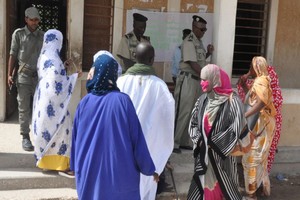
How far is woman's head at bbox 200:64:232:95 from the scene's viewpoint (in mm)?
3779

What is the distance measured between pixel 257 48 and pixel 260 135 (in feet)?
9.48

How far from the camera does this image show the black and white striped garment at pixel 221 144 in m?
3.79

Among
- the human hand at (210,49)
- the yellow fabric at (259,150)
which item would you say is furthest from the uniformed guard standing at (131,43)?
the yellow fabric at (259,150)

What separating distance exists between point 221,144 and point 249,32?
405 centimetres

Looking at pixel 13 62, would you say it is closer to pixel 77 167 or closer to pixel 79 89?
pixel 79 89

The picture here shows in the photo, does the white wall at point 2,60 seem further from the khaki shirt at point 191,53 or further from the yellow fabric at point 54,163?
the khaki shirt at point 191,53

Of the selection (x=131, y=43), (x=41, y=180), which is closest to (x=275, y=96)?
(x=131, y=43)

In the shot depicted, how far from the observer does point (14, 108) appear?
7410 mm

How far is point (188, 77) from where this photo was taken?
554 centimetres

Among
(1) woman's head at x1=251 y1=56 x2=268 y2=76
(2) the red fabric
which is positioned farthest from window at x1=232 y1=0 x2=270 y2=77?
(1) woman's head at x1=251 y1=56 x2=268 y2=76

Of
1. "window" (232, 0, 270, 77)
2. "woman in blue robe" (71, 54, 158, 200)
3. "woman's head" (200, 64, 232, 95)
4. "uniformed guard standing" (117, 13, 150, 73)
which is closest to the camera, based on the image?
"woman in blue robe" (71, 54, 158, 200)

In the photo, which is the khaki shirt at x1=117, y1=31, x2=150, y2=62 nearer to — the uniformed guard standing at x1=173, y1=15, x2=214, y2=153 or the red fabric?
the uniformed guard standing at x1=173, y1=15, x2=214, y2=153

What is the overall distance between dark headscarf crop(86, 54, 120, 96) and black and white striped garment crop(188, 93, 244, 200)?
138cm

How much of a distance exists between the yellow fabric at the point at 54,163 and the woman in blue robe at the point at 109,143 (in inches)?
77.8
